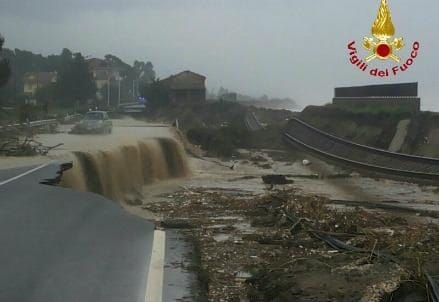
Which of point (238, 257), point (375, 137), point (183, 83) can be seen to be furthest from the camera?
point (183, 83)

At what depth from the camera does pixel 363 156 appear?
36.1 meters

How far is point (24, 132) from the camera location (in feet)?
117

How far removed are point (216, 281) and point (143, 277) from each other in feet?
5.27

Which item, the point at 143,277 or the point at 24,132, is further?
the point at 24,132

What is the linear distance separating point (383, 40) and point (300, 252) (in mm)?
27791

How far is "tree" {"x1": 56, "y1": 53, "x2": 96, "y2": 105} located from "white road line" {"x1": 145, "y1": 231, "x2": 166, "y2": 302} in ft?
252

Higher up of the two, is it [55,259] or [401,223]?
[55,259]

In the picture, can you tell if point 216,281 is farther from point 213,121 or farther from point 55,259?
point 213,121

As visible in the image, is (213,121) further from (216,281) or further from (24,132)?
(216,281)

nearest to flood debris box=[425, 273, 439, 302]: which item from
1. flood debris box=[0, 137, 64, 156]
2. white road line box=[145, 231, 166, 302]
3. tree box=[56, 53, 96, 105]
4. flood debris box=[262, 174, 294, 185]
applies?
white road line box=[145, 231, 166, 302]

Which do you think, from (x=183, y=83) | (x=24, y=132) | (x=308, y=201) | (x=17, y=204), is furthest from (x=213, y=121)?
(x=17, y=204)

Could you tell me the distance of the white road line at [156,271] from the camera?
6453 mm

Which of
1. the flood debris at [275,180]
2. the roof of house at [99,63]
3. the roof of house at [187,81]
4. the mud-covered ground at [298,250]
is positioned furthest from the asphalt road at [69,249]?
the roof of house at [99,63]

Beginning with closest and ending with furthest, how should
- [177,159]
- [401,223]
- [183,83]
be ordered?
[401,223] < [177,159] < [183,83]
